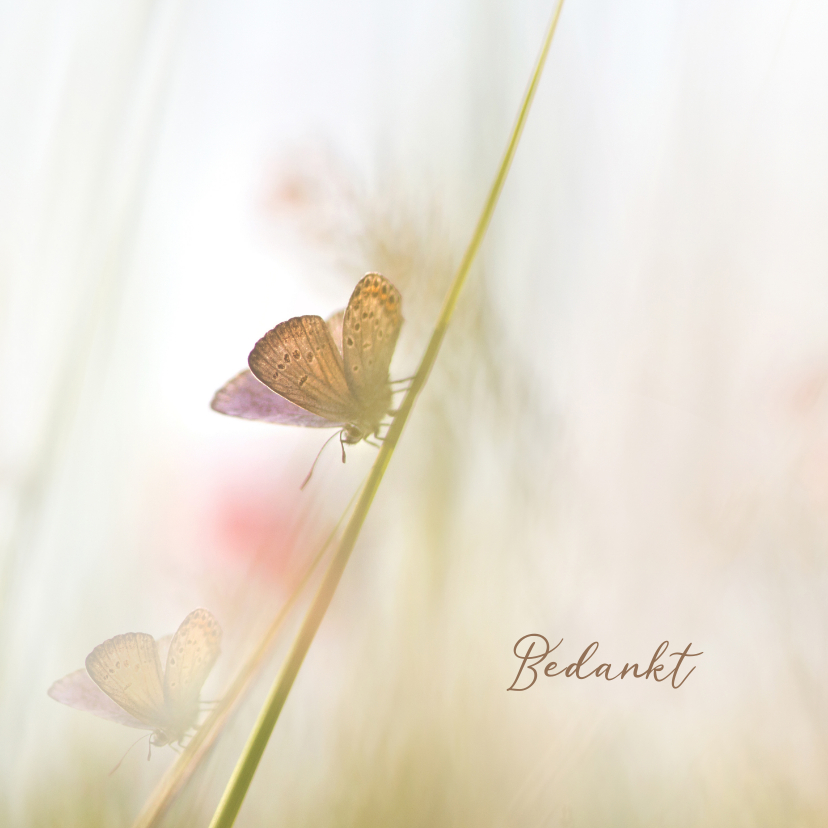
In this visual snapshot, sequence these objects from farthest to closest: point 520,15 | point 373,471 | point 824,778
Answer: point 520,15 → point 824,778 → point 373,471

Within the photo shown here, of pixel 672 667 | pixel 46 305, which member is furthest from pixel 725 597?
pixel 46 305

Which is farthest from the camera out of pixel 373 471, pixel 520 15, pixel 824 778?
pixel 520 15

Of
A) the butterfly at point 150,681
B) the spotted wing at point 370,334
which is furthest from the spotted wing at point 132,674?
the spotted wing at point 370,334

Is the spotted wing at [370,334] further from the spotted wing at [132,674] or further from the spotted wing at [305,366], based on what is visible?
the spotted wing at [132,674]

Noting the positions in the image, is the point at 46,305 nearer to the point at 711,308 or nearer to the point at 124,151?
the point at 124,151

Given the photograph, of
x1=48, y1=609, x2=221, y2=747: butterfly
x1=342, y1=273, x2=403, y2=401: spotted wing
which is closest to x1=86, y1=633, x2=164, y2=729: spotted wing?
x1=48, y1=609, x2=221, y2=747: butterfly

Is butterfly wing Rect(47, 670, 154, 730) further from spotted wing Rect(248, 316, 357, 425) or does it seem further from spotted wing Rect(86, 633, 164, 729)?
spotted wing Rect(248, 316, 357, 425)
